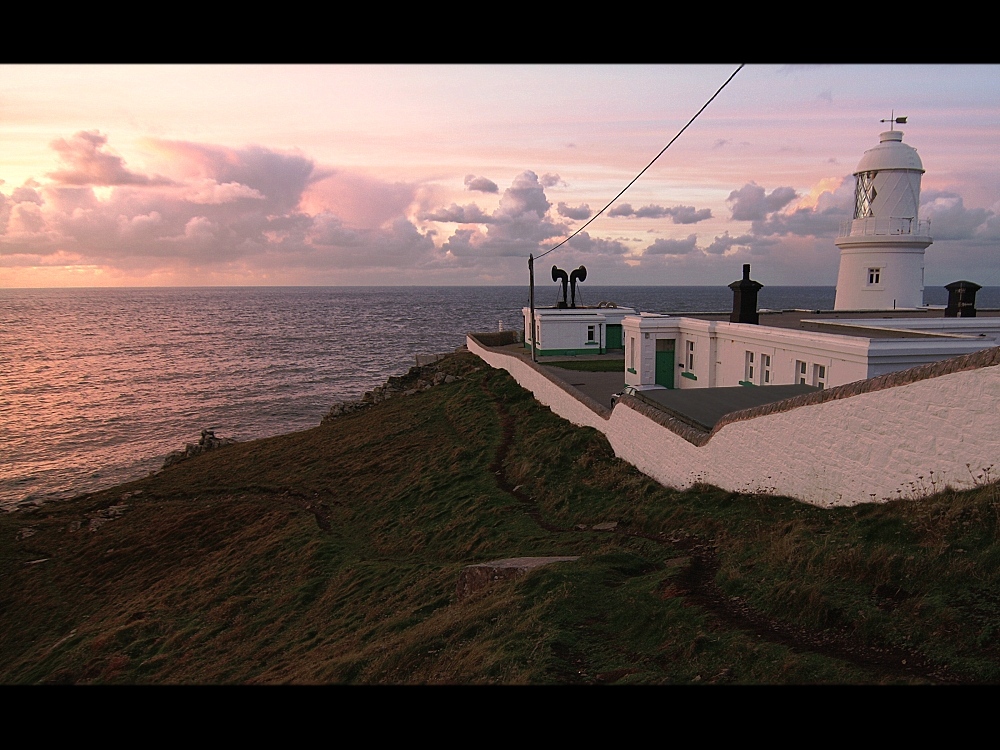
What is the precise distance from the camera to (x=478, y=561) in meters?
14.7

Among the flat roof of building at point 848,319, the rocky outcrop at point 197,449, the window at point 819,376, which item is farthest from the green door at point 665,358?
the rocky outcrop at point 197,449

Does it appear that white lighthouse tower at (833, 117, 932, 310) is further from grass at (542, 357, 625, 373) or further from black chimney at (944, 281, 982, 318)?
grass at (542, 357, 625, 373)

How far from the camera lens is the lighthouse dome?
32406mm

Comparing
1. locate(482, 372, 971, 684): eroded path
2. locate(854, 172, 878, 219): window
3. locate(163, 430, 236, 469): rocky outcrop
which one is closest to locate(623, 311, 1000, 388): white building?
locate(854, 172, 878, 219): window

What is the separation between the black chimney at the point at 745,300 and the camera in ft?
81.0

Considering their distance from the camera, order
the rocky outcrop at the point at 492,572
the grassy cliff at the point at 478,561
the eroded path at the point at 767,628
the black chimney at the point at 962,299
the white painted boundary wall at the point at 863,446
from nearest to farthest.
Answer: the eroded path at the point at 767,628, the grassy cliff at the point at 478,561, the white painted boundary wall at the point at 863,446, the rocky outcrop at the point at 492,572, the black chimney at the point at 962,299

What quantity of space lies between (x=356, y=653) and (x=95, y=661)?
8.28 metres

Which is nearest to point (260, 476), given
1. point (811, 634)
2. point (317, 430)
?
point (317, 430)

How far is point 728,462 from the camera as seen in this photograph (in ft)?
47.4

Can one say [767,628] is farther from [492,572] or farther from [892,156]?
[892,156]

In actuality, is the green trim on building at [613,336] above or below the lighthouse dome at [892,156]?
below

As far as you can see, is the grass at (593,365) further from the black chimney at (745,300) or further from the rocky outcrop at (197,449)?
the rocky outcrop at (197,449)

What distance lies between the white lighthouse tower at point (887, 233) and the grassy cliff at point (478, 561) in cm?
1949

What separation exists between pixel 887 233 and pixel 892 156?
13.6 ft
